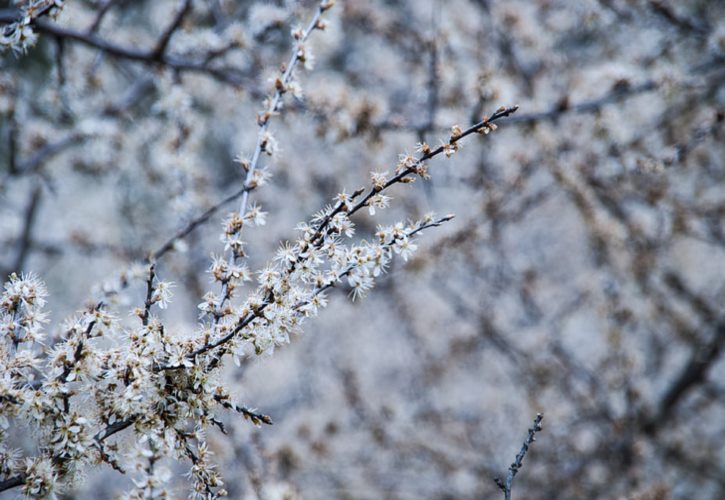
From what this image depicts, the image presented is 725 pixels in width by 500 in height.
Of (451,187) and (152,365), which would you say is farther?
(451,187)

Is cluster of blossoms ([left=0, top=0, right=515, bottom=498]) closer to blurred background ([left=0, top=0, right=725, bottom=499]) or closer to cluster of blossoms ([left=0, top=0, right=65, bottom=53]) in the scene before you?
blurred background ([left=0, top=0, right=725, bottom=499])

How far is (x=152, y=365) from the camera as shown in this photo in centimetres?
134

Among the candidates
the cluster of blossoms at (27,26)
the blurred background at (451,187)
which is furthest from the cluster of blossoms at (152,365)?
the cluster of blossoms at (27,26)

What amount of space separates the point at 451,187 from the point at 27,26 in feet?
10.7

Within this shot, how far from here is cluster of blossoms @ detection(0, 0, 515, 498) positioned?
128 cm

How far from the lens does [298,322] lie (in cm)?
138

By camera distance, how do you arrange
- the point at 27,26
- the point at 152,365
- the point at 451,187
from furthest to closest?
the point at 451,187
the point at 27,26
the point at 152,365

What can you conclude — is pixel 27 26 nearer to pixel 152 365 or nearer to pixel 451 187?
pixel 152 365

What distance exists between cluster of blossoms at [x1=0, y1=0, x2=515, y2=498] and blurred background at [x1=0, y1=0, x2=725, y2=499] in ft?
1.28

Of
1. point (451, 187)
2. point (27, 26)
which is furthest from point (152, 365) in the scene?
point (451, 187)

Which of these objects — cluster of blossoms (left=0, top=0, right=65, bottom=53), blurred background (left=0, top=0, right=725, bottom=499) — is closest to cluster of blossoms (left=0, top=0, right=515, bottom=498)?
blurred background (left=0, top=0, right=725, bottom=499)

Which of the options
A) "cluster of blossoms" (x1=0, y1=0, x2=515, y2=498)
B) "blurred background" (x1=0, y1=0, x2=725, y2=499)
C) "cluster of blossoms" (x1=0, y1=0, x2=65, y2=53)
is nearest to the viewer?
"cluster of blossoms" (x1=0, y1=0, x2=515, y2=498)

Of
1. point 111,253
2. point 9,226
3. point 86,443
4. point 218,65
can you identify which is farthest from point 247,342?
point 9,226

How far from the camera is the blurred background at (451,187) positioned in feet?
9.41
